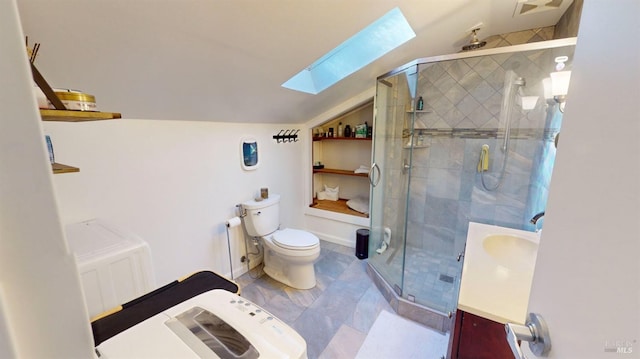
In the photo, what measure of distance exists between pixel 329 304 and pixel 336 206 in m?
1.39

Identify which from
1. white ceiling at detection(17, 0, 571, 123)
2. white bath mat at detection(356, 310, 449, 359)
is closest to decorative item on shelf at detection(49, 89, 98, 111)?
white ceiling at detection(17, 0, 571, 123)

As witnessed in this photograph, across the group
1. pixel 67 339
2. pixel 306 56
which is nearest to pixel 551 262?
pixel 67 339

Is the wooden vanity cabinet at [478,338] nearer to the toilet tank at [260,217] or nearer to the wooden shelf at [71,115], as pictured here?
the wooden shelf at [71,115]

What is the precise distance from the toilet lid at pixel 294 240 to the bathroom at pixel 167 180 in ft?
1.50

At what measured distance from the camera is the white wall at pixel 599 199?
0.37 m

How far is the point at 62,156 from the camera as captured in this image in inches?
52.9

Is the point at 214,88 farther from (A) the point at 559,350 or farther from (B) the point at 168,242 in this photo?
(A) the point at 559,350

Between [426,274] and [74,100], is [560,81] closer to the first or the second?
[426,274]

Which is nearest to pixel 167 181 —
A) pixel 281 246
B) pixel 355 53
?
pixel 281 246

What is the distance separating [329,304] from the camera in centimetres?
211

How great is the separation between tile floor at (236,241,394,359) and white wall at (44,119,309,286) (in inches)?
18.0

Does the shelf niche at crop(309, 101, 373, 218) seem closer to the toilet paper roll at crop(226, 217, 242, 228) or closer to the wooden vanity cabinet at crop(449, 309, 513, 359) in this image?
the toilet paper roll at crop(226, 217, 242, 228)

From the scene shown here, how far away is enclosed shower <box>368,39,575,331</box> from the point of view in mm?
2002

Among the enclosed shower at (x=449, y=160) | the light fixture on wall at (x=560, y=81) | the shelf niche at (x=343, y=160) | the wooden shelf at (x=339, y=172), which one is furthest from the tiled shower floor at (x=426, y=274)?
the light fixture on wall at (x=560, y=81)
